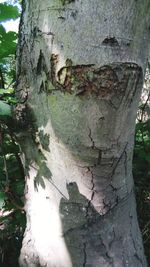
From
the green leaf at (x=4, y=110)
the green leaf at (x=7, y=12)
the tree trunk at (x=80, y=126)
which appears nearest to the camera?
the tree trunk at (x=80, y=126)

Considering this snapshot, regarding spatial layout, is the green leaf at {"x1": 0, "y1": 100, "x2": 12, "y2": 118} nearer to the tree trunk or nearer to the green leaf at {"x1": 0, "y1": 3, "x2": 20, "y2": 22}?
the tree trunk

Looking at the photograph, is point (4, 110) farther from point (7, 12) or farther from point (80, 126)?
point (7, 12)

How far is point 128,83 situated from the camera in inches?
32.5

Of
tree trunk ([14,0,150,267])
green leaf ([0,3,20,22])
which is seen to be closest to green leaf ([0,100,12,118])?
tree trunk ([14,0,150,267])

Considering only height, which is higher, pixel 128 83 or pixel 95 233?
pixel 128 83

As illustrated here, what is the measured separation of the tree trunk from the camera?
0.79 metres

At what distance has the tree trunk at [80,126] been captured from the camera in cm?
79

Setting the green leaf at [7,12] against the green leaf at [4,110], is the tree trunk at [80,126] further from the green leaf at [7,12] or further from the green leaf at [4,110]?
the green leaf at [7,12]

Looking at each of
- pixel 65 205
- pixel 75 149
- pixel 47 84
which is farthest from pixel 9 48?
pixel 65 205

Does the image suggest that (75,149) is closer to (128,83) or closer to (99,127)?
(99,127)

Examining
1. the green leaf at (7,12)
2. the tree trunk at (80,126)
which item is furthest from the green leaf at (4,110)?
the green leaf at (7,12)

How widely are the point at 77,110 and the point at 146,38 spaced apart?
0.27 m

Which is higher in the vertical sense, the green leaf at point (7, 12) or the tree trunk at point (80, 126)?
the green leaf at point (7, 12)

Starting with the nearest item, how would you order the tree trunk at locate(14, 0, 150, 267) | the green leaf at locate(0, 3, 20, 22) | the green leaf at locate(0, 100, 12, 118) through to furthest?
the tree trunk at locate(14, 0, 150, 267)
the green leaf at locate(0, 100, 12, 118)
the green leaf at locate(0, 3, 20, 22)
